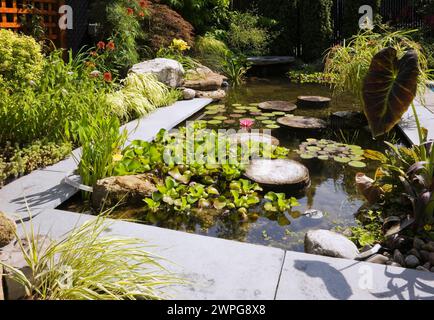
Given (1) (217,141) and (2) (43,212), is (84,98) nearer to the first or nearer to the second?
(1) (217,141)

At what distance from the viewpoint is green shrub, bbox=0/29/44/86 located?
4.45m

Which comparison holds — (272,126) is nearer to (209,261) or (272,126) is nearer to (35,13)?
(209,261)

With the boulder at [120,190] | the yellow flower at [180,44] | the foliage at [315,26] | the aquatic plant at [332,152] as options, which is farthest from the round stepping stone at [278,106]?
the foliage at [315,26]

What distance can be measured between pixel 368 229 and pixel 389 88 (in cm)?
102

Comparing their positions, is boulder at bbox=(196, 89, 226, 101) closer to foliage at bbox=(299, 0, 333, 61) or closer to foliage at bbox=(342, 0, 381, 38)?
foliage at bbox=(299, 0, 333, 61)

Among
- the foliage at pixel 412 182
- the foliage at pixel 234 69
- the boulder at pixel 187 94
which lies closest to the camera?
the foliage at pixel 412 182

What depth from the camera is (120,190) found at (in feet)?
11.0

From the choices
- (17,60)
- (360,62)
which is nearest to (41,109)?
(17,60)

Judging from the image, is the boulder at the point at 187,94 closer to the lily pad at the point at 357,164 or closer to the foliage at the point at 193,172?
the foliage at the point at 193,172

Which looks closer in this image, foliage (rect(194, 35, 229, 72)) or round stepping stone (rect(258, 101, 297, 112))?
round stepping stone (rect(258, 101, 297, 112))

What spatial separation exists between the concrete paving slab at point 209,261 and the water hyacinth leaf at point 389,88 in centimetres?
107

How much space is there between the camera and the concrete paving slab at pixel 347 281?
2105 millimetres

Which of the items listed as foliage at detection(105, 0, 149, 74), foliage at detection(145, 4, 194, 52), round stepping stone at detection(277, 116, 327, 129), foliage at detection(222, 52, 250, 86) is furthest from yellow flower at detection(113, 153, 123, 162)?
foliage at detection(222, 52, 250, 86)

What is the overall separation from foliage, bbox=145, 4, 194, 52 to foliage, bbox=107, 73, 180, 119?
1.85m
